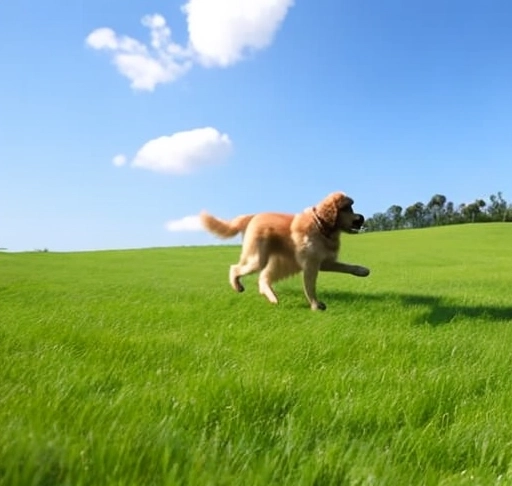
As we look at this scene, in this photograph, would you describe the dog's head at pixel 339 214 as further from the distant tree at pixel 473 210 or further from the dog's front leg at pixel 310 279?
the distant tree at pixel 473 210

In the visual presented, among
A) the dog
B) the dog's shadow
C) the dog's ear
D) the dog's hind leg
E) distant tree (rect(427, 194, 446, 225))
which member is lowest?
the dog's shadow

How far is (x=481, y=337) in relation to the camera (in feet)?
17.9

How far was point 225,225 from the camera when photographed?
30.3 ft

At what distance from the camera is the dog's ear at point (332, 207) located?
7.72 m

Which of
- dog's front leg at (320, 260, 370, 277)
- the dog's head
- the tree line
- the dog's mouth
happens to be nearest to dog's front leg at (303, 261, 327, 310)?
dog's front leg at (320, 260, 370, 277)

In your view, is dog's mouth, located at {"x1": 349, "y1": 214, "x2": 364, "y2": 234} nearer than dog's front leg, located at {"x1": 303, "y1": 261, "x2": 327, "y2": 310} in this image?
No

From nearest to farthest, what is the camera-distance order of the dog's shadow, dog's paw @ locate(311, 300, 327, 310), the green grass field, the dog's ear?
the green grass field < the dog's shadow < dog's paw @ locate(311, 300, 327, 310) < the dog's ear

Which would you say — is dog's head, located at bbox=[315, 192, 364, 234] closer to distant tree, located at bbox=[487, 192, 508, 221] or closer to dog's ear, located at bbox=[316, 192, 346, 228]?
dog's ear, located at bbox=[316, 192, 346, 228]

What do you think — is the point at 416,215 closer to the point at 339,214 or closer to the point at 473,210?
the point at 473,210

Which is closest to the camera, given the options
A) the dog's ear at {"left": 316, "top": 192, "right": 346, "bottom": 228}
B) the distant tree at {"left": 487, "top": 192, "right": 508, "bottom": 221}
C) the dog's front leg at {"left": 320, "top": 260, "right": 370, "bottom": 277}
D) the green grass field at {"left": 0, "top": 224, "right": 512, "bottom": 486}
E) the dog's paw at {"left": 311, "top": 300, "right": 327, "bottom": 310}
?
the green grass field at {"left": 0, "top": 224, "right": 512, "bottom": 486}

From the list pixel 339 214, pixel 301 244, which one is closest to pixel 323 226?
pixel 339 214

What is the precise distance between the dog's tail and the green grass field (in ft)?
7.67

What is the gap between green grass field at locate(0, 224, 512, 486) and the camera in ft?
6.13

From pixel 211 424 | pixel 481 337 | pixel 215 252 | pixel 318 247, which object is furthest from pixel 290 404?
pixel 215 252
